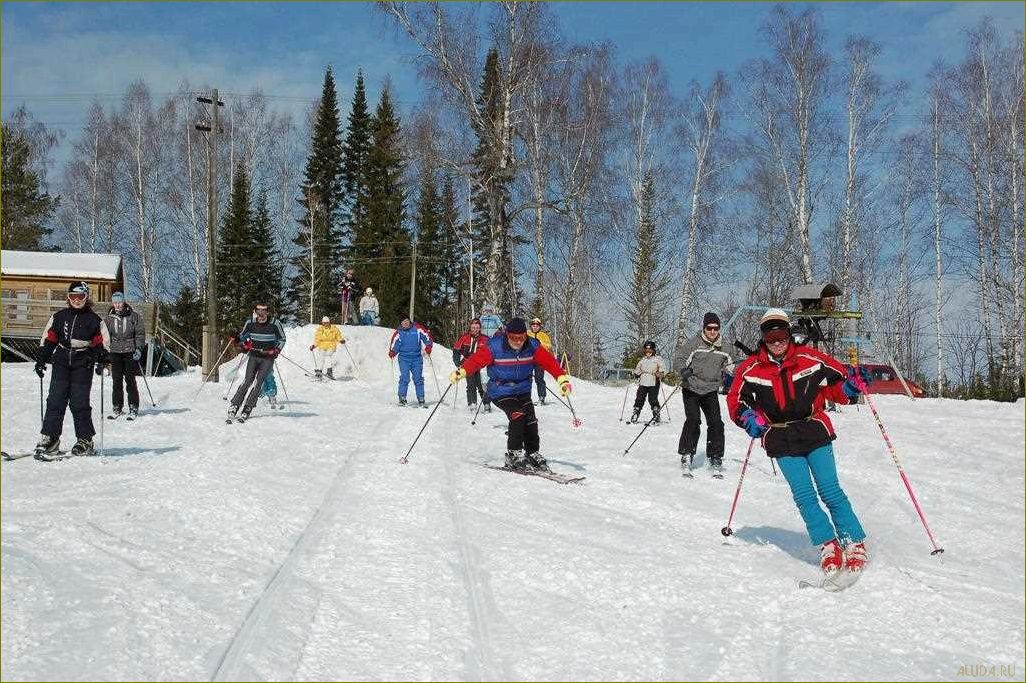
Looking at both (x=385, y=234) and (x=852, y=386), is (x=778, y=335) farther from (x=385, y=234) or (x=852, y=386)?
(x=385, y=234)

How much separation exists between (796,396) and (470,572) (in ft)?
8.04

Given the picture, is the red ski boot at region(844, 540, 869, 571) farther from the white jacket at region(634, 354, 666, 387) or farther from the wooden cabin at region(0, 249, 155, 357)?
the wooden cabin at region(0, 249, 155, 357)

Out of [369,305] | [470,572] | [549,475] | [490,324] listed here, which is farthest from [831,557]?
[369,305]

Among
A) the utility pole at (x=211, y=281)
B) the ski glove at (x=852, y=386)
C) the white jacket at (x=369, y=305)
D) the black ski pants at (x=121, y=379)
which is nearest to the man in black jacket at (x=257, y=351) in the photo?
the black ski pants at (x=121, y=379)

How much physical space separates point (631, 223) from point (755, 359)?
2387 centimetres

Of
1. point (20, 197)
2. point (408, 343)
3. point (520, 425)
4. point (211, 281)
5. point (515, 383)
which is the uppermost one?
point (20, 197)

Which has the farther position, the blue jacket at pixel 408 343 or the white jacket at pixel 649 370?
the blue jacket at pixel 408 343

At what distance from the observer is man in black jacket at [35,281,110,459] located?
8.61 m

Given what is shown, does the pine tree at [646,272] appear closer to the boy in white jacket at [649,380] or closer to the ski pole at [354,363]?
the ski pole at [354,363]

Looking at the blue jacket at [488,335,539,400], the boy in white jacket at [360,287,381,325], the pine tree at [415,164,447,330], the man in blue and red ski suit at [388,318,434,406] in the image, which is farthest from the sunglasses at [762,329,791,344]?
the pine tree at [415,164,447,330]

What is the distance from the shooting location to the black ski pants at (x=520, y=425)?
921 cm

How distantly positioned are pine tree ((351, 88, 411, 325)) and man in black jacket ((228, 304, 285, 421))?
2946 centimetres

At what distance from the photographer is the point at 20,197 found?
39.4 metres

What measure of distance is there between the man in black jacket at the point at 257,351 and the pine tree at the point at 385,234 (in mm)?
29456
